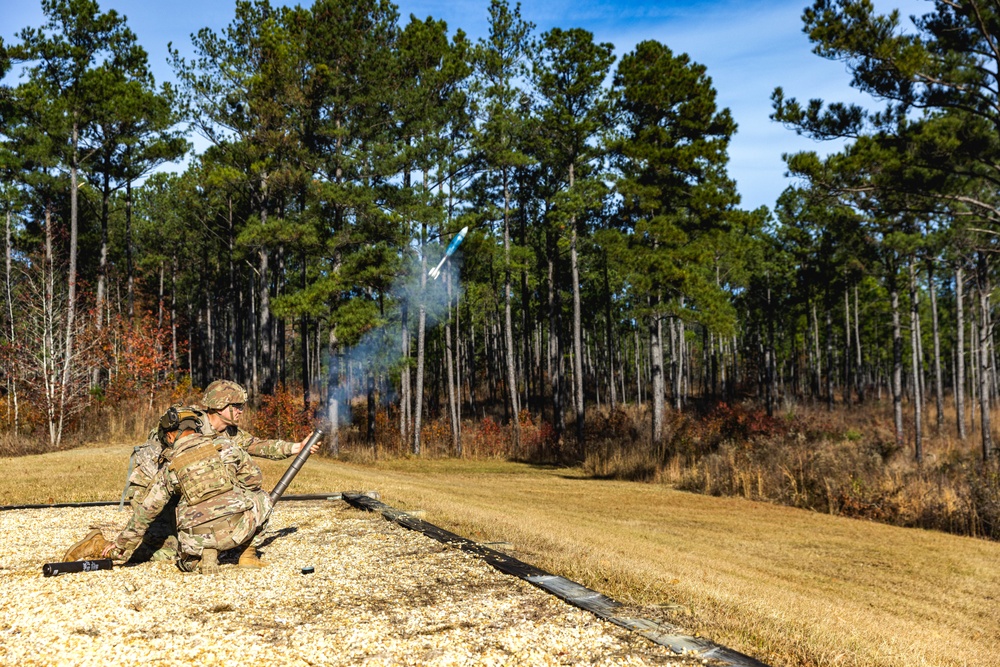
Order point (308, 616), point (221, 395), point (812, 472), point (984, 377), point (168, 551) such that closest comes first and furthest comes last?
point (308, 616), point (221, 395), point (168, 551), point (812, 472), point (984, 377)

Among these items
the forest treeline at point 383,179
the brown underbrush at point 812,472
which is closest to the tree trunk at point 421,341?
the forest treeline at point 383,179

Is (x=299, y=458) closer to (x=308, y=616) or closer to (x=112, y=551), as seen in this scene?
(x=112, y=551)

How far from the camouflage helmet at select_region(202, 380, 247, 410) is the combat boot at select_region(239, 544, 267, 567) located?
3.98 feet

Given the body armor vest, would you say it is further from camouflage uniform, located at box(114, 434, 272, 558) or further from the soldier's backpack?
the soldier's backpack

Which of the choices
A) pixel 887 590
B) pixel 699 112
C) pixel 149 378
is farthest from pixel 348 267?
pixel 887 590

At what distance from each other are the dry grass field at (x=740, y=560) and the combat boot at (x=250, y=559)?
223 cm

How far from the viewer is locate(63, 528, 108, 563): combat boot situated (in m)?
5.86

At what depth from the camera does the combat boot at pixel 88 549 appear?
5.86 metres

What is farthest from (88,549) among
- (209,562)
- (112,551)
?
(209,562)

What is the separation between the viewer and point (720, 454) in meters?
16.7

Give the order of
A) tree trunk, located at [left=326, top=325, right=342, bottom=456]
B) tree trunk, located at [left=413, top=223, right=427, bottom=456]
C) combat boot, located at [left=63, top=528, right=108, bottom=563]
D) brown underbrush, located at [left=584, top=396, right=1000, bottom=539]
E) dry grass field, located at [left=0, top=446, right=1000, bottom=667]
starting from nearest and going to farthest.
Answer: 1. dry grass field, located at [left=0, top=446, right=1000, bottom=667]
2. combat boot, located at [left=63, top=528, right=108, bottom=563]
3. brown underbrush, located at [left=584, top=396, right=1000, bottom=539]
4. tree trunk, located at [left=326, top=325, right=342, bottom=456]
5. tree trunk, located at [left=413, top=223, right=427, bottom=456]

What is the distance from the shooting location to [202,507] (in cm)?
573

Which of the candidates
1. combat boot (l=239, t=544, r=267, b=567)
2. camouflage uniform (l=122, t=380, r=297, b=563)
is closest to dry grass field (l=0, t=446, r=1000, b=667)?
combat boot (l=239, t=544, r=267, b=567)

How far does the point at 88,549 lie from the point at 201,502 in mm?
1114
